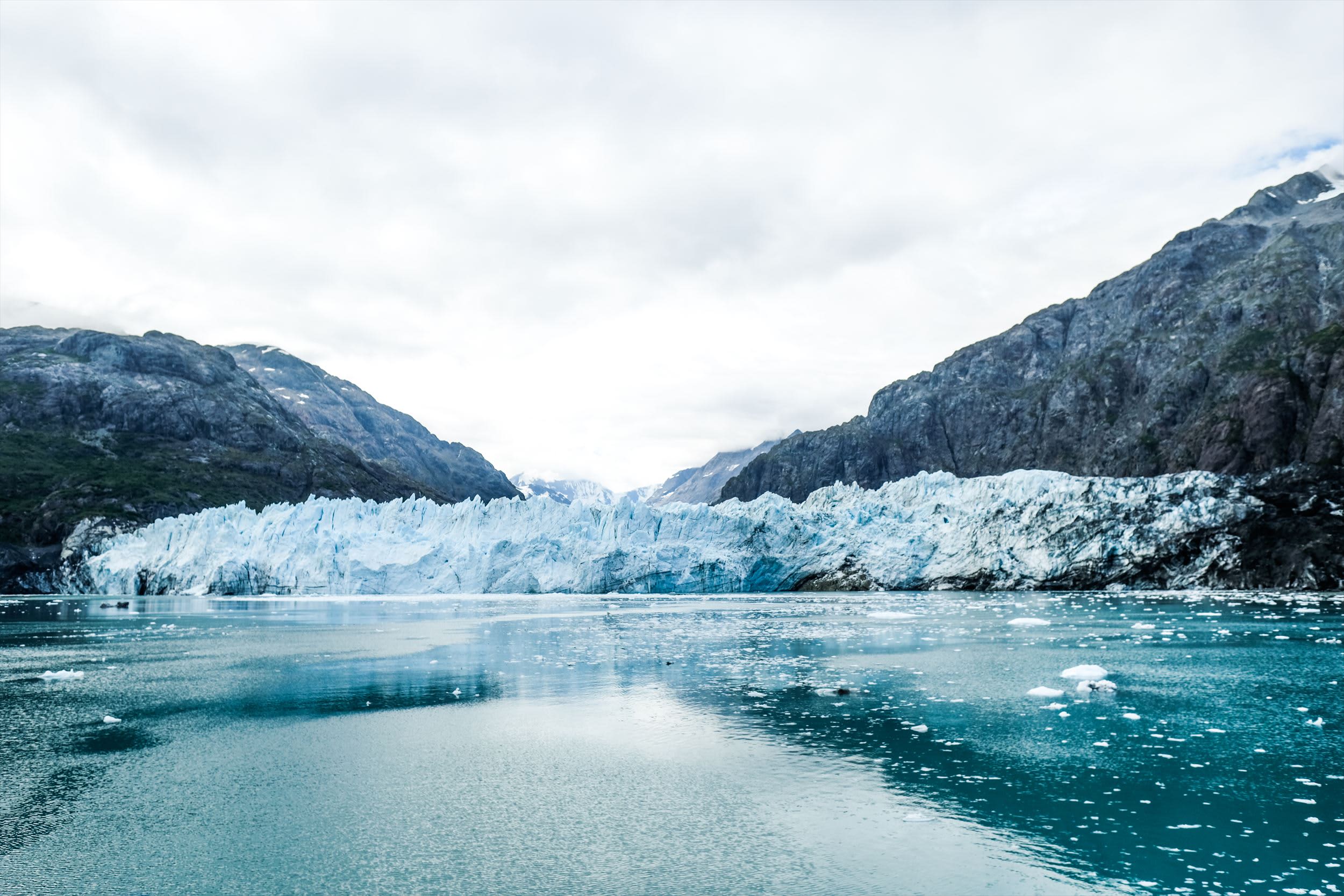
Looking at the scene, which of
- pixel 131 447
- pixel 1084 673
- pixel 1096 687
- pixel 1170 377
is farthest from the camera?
pixel 1170 377

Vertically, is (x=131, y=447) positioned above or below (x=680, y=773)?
above

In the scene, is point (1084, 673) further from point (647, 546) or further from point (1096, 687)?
point (647, 546)

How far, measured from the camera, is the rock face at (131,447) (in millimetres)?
104125

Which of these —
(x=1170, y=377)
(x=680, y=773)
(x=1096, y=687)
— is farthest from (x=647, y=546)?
(x=1170, y=377)

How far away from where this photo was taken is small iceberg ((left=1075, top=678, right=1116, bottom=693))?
20172mm

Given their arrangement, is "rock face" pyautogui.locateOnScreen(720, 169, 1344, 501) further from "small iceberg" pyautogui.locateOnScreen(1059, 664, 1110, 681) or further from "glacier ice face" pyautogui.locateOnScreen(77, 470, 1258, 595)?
"small iceberg" pyautogui.locateOnScreen(1059, 664, 1110, 681)

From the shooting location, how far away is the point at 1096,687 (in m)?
20.4

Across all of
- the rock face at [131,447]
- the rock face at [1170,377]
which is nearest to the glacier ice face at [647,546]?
the rock face at [131,447]

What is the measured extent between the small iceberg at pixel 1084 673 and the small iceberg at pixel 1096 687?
91cm

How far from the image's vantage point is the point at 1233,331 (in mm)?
144250

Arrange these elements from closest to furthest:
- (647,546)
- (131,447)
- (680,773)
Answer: (680,773) → (647,546) → (131,447)

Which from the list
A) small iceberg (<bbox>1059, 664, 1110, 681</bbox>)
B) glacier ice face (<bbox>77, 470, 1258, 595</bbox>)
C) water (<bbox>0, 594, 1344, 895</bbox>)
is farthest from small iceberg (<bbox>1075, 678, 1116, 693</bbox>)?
glacier ice face (<bbox>77, 470, 1258, 595</bbox>)

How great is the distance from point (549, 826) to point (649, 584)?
7364cm

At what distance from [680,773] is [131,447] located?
15294 cm
